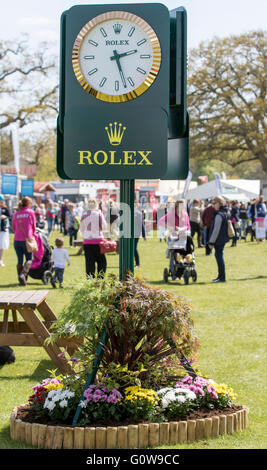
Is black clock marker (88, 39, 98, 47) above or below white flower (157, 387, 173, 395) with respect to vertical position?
above

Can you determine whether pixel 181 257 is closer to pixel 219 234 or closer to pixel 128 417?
pixel 219 234

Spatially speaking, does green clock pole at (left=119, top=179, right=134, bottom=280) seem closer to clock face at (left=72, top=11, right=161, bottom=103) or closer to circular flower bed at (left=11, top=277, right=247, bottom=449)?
circular flower bed at (left=11, top=277, right=247, bottom=449)

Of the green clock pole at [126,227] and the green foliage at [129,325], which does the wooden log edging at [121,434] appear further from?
the green clock pole at [126,227]

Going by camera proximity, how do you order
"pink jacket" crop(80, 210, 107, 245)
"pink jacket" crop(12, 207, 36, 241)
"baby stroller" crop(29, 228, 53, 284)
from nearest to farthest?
1. "pink jacket" crop(80, 210, 107, 245)
2. "pink jacket" crop(12, 207, 36, 241)
3. "baby stroller" crop(29, 228, 53, 284)

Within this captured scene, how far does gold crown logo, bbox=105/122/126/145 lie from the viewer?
4.82 meters

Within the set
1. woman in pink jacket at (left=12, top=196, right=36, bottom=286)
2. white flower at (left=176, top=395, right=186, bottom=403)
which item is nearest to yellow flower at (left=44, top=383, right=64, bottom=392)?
white flower at (left=176, top=395, right=186, bottom=403)

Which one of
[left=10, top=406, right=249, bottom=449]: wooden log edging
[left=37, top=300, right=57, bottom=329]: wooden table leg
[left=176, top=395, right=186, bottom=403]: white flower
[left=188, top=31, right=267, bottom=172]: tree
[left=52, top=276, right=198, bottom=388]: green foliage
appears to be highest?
[left=188, top=31, right=267, bottom=172]: tree

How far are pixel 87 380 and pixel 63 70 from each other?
85.7 inches

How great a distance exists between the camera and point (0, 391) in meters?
6.36

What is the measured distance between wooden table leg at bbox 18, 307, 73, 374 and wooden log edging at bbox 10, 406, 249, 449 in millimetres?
1863

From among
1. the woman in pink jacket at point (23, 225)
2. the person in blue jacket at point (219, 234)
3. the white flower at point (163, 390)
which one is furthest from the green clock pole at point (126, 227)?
the person in blue jacket at point (219, 234)

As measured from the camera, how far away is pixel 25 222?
45.2 ft

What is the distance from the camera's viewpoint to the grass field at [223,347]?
5.05 metres
